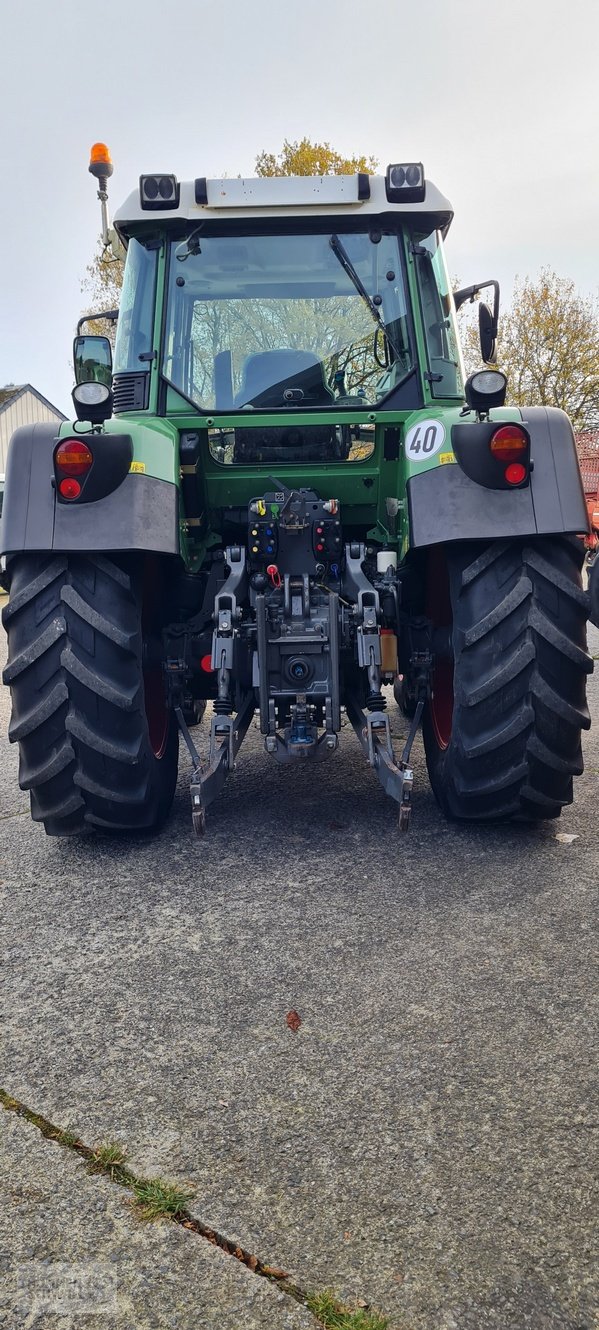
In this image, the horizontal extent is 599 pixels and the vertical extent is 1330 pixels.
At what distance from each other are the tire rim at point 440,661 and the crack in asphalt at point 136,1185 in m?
2.54

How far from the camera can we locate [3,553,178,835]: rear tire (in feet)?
12.3

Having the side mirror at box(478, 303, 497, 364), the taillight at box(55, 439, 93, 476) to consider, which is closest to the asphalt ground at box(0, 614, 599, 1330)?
the taillight at box(55, 439, 93, 476)

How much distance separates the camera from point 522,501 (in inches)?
147

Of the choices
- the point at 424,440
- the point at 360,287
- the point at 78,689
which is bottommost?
the point at 78,689

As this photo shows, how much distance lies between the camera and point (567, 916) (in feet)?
10.4

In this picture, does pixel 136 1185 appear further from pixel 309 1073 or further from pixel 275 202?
pixel 275 202

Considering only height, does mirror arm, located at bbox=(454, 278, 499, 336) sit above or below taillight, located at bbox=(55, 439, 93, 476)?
above

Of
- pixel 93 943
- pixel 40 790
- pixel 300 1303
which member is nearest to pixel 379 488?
pixel 40 790

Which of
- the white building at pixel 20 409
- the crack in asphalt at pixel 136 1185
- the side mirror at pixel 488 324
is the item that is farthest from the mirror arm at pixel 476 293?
the white building at pixel 20 409

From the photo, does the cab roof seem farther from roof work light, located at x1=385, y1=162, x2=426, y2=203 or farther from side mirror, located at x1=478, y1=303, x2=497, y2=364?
side mirror, located at x1=478, y1=303, x2=497, y2=364

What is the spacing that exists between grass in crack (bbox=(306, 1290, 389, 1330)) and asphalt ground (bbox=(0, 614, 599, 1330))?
2cm

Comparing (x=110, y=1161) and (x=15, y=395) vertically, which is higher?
(x=15, y=395)

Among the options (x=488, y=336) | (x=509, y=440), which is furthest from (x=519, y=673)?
(x=488, y=336)

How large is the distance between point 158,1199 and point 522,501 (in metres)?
2.60
